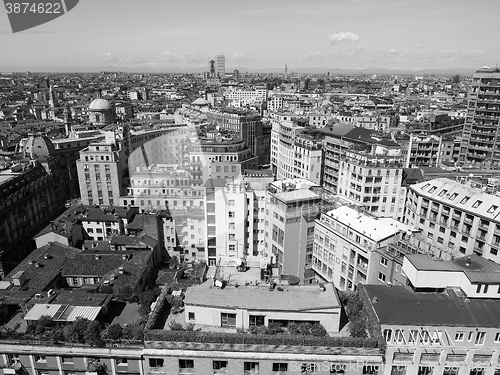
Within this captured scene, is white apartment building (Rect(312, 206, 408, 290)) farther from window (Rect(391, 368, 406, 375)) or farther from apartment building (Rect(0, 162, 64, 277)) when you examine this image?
apartment building (Rect(0, 162, 64, 277))

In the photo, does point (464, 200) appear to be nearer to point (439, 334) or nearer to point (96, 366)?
point (439, 334)

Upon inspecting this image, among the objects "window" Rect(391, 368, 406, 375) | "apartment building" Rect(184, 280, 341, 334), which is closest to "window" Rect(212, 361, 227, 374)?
"apartment building" Rect(184, 280, 341, 334)

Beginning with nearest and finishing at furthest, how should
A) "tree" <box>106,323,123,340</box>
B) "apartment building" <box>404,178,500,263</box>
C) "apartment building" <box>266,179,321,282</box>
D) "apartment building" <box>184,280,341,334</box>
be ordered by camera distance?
"apartment building" <box>184,280,341,334</box>
"tree" <box>106,323,123,340</box>
"apartment building" <box>404,178,500,263</box>
"apartment building" <box>266,179,321,282</box>

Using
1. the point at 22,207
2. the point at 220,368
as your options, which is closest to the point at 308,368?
the point at 220,368

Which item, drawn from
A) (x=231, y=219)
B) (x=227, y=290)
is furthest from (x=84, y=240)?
(x=227, y=290)

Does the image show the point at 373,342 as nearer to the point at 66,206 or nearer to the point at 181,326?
the point at 181,326

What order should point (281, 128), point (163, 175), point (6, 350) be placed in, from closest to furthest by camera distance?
point (6, 350) < point (163, 175) < point (281, 128)
